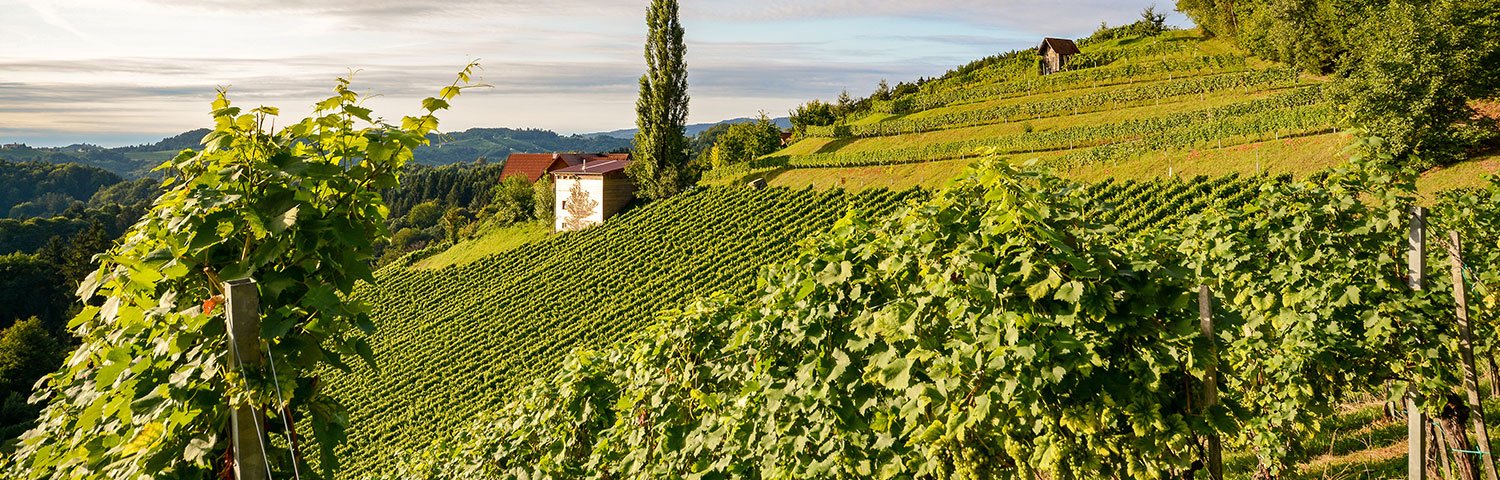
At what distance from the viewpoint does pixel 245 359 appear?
2.09 meters

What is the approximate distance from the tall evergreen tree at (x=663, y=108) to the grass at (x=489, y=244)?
823cm

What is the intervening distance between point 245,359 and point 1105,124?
123ft

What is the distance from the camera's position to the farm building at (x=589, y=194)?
4103 cm

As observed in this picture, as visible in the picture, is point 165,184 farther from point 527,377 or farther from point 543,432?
point 527,377

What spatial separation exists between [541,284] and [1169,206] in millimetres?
25238

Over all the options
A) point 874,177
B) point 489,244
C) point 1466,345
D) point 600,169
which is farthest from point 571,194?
point 1466,345

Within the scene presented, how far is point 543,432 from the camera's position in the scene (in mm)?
5766

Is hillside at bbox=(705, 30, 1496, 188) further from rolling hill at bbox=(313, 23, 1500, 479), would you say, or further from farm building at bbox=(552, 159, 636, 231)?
farm building at bbox=(552, 159, 636, 231)

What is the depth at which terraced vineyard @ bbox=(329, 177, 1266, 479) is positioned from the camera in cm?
2381

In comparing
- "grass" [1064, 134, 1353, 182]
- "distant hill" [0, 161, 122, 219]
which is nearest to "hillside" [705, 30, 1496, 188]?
"grass" [1064, 134, 1353, 182]

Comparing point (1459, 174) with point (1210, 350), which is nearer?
point (1210, 350)

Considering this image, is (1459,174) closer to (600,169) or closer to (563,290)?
(563,290)

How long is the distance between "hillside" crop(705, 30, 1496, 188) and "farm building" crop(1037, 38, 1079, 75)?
3.15 ft

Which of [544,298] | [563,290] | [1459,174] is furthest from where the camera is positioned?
[563,290]
